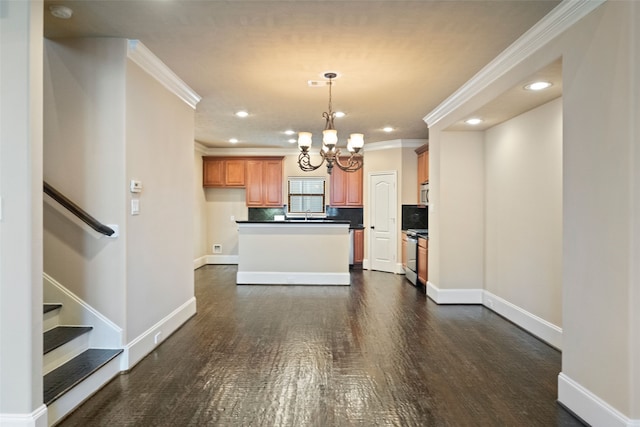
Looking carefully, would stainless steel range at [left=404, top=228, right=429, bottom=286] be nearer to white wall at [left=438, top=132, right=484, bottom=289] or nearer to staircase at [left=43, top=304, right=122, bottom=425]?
white wall at [left=438, top=132, right=484, bottom=289]

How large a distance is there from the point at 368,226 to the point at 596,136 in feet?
19.3

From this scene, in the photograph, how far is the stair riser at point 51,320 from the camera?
2809 mm

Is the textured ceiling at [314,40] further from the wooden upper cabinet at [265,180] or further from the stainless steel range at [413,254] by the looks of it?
the wooden upper cabinet at [265,180]

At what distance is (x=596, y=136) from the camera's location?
2.21 metres

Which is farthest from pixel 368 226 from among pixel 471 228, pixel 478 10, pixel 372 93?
pixel 478 10

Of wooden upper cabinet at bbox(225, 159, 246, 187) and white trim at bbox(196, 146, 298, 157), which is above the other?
white trim at bbox(196, 146, 298, 157)

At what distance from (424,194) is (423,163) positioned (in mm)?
615

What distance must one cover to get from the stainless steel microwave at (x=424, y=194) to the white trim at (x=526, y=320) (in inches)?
76.9

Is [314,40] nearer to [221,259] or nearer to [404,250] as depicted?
[404,250]

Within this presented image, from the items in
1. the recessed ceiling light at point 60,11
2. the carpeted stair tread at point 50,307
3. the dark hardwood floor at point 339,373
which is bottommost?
the dark hardwood floor at point 339,373

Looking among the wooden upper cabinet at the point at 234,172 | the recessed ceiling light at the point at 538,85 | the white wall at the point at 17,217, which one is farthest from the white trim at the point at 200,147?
the recessed ceiling light at the point at 538,85

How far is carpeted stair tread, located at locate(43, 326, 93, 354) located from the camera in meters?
2.57

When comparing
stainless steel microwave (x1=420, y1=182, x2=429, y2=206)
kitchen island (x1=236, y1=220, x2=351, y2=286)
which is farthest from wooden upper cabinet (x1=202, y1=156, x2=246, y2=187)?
stainless steel microwave (x1=420, y1=182, x2=429, y2=206)

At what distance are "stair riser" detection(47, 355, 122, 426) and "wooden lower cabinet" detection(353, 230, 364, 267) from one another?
5.79m
